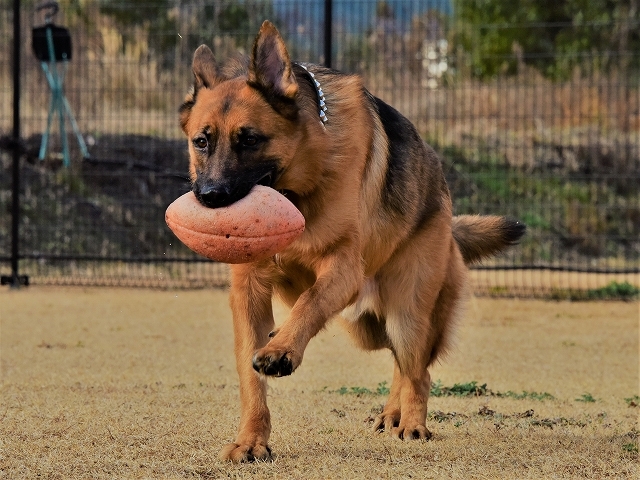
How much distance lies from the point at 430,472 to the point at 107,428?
155 centimetres

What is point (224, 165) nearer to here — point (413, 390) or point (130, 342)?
point (413, 390)

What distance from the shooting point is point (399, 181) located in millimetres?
5273

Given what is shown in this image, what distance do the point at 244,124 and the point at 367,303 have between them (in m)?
1.38

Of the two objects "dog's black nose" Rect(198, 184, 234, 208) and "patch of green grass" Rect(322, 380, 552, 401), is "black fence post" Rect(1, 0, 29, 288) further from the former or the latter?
"dog's black nose" Rect(198, 184, 234, 208)

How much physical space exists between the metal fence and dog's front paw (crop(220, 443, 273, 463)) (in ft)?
21.5

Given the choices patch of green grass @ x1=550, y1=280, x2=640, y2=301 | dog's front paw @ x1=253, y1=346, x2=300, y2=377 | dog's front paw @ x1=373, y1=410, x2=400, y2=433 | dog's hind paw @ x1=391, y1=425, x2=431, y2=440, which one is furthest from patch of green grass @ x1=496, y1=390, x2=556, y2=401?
patch of green grass @ x1=550, y1=280, x2=640, y2=301

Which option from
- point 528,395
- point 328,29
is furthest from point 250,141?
point 328,29

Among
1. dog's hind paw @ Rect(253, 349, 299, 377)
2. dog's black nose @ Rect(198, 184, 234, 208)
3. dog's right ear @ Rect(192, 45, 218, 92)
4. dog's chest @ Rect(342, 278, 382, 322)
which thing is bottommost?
dog's chest @ Rect(342, 278, 382, 322)

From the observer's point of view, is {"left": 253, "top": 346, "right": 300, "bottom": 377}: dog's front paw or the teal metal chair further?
the teal metal chair

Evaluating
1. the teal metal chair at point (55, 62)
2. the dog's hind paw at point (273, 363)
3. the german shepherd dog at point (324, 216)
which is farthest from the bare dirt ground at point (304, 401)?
the teal metal chair at point (55, 62)

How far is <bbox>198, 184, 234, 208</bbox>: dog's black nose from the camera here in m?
4.17

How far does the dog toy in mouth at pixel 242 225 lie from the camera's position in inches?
165

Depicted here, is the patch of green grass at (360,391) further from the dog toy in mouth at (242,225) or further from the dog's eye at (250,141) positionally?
the dog's eye at (250,141)

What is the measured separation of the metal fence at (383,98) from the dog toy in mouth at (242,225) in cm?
649
